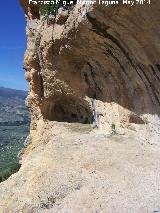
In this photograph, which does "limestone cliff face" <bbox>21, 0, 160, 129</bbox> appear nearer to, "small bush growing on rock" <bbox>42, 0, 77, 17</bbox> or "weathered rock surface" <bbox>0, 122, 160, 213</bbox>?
"small bush growing on rock" <bbox>42, 0, 77, 17</bbox>

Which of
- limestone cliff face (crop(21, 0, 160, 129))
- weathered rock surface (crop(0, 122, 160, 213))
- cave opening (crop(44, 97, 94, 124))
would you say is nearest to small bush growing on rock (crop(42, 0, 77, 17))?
limestone cliff face (crop(21, 0, 160, 129))

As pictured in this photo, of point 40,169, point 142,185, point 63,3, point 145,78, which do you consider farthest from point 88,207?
point 63,3

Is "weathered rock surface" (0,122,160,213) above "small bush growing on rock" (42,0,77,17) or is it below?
below

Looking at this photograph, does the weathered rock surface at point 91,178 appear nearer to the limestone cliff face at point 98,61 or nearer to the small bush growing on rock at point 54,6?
the limestone cliff face at point 98,61

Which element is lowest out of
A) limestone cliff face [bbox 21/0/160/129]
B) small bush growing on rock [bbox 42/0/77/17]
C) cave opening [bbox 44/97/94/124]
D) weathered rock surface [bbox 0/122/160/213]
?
weathered rock surface [bbox 0/122/160/213]

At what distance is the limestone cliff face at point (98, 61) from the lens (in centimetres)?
1698

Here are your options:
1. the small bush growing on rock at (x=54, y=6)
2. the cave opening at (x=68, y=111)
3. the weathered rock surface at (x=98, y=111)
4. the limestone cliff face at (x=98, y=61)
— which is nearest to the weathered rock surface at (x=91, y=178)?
the weathered rock surface at (x=98, y=111)

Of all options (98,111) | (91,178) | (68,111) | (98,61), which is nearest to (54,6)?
(98,61)

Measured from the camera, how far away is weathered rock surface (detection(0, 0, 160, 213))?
1426 cm

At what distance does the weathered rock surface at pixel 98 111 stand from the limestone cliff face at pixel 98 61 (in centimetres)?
5

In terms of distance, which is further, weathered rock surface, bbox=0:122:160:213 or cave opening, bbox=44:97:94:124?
cave opening, bbox=44:97:94:124

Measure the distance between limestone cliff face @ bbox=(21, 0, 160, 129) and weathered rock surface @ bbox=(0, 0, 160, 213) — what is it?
0.05m

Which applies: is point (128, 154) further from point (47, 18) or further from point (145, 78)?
point (47, 18)

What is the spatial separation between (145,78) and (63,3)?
5660 mm
